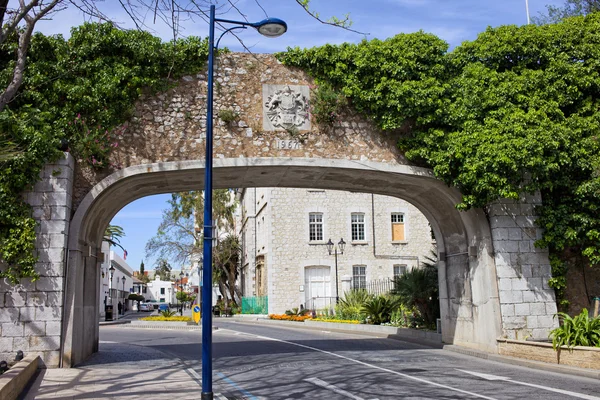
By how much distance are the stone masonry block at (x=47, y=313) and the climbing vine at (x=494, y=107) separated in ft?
24.3

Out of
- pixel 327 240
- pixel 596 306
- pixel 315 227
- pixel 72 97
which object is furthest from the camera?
pixel 315 227

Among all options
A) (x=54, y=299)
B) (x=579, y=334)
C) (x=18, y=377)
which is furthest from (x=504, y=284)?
(x=18, y=377)

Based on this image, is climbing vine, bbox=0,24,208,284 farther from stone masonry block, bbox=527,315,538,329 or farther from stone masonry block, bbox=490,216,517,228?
stone masonry block, bbox=527,315,538,329

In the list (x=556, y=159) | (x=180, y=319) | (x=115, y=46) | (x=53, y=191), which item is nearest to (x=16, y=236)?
(x=53, y=191)

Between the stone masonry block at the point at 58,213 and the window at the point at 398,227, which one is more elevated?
the window at the point at 398,227

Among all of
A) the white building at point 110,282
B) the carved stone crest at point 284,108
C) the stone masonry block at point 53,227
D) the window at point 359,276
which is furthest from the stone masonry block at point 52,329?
the white building at point 110,282

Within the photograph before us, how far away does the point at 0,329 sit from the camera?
10750mm

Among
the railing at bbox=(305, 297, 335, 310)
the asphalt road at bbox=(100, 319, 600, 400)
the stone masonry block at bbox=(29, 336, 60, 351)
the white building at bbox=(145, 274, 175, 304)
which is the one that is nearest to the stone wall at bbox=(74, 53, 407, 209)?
the stone masonry block at bbox=(29, 336, 60, 351)

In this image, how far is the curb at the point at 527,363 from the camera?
9671 mm

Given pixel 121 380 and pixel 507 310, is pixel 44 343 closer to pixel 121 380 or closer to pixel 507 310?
pixel 121 380

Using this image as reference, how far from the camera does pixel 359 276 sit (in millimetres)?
31953

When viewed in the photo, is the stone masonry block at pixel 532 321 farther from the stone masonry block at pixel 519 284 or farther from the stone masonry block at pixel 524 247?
the stone masonry block at pixel 524 247

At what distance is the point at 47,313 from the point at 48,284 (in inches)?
22.3

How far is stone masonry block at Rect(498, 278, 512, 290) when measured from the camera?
1270 cm
